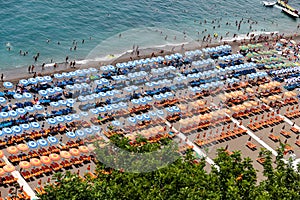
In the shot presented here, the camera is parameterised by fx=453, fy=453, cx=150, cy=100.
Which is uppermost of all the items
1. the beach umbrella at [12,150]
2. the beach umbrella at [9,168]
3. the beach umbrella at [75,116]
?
the beach umbrella at [75,116]

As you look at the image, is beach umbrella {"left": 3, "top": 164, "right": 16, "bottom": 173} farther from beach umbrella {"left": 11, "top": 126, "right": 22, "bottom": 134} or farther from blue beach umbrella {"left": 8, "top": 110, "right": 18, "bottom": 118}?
blue beach umbrella {"left": 8, "top": 110, "right": 18, "bottom": 118}

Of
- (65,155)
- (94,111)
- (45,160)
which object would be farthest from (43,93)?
(45,160)

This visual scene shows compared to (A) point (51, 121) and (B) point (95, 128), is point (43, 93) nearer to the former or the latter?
(A) point (51, 121)

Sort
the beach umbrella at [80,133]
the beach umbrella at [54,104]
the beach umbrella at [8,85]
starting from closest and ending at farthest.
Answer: the beach umbrella at [80,133], the beach umbrella at [54,104], the beach umbrella at [8,85]

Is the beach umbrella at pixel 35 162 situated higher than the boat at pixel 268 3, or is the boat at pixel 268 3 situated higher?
the boat at pixel 268 3

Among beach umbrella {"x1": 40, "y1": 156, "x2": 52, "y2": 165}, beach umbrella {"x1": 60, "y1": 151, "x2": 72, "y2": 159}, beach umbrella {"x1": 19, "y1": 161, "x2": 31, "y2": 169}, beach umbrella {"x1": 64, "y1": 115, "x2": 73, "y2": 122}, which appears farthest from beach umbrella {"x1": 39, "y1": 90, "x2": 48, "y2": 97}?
beach umbrella {"x1": 19, "y1": 161, "x2": 31, "y2": 169}

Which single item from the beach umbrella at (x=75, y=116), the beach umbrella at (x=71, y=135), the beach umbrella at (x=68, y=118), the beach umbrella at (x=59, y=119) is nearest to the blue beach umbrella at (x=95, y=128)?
the beach umbrella at (x=71, y=135)

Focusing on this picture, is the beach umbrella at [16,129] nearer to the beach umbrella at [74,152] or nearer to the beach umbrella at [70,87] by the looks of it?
the beach umbrella at [74,152]

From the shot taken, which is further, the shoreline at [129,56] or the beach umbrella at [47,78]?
the shoreline at [129,56]

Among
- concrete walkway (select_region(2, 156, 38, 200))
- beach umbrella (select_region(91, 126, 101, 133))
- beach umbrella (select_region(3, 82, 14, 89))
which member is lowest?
concrete walkway (select_region(2, 156, 38, 200))
